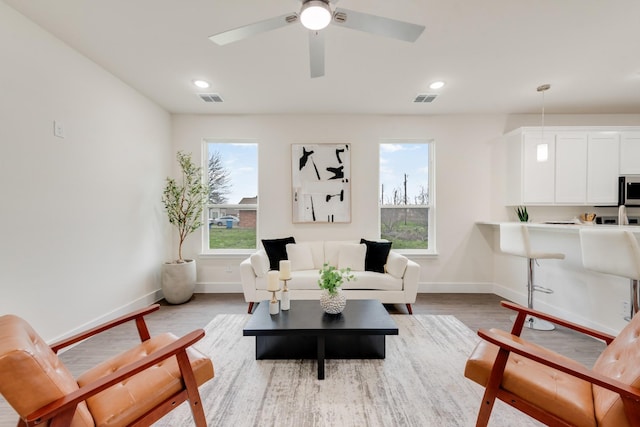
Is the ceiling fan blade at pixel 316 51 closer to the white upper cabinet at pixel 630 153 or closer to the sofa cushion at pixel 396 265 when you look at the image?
the sofa cushion at pixel 396 265

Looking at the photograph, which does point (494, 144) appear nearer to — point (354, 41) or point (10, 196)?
point (354, 41)

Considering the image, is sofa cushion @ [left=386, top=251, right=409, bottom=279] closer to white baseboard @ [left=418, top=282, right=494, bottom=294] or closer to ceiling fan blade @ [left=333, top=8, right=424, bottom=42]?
white baseboard @ [left=418, top=282, right=494, bottom=294]

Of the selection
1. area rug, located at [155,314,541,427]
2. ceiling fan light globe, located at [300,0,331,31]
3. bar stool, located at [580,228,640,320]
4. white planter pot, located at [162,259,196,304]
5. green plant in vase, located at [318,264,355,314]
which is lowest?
area rug, located at [155,314,541,427]

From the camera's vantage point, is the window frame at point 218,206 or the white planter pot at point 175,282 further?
the window frame at point 218,206

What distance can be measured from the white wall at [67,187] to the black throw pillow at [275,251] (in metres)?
1.56

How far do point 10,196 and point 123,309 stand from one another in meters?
1.64

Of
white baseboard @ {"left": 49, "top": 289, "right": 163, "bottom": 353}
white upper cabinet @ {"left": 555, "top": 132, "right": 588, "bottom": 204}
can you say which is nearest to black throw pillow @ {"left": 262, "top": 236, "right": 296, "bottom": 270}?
white baseboard @ {"left": 49, "top": 289, "right": 163, "bottom": 353}

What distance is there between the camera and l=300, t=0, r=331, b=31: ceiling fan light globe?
1568 millimetres

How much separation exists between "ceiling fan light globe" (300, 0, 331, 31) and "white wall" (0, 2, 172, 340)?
89.4 inches

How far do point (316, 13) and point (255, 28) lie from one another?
0.41 m

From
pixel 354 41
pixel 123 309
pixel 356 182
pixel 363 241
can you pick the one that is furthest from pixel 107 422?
pixel 356 182

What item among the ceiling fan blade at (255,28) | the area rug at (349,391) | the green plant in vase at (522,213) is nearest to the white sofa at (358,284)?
the area rug at (349,391)

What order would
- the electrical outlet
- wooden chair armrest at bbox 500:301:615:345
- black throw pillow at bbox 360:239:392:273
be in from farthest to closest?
black throw pillow at bbox 360:239:392:273
the electrical outlet
wooden chair armrest at bbox 500:301:615:345

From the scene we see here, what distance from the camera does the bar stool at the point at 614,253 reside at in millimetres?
2023
